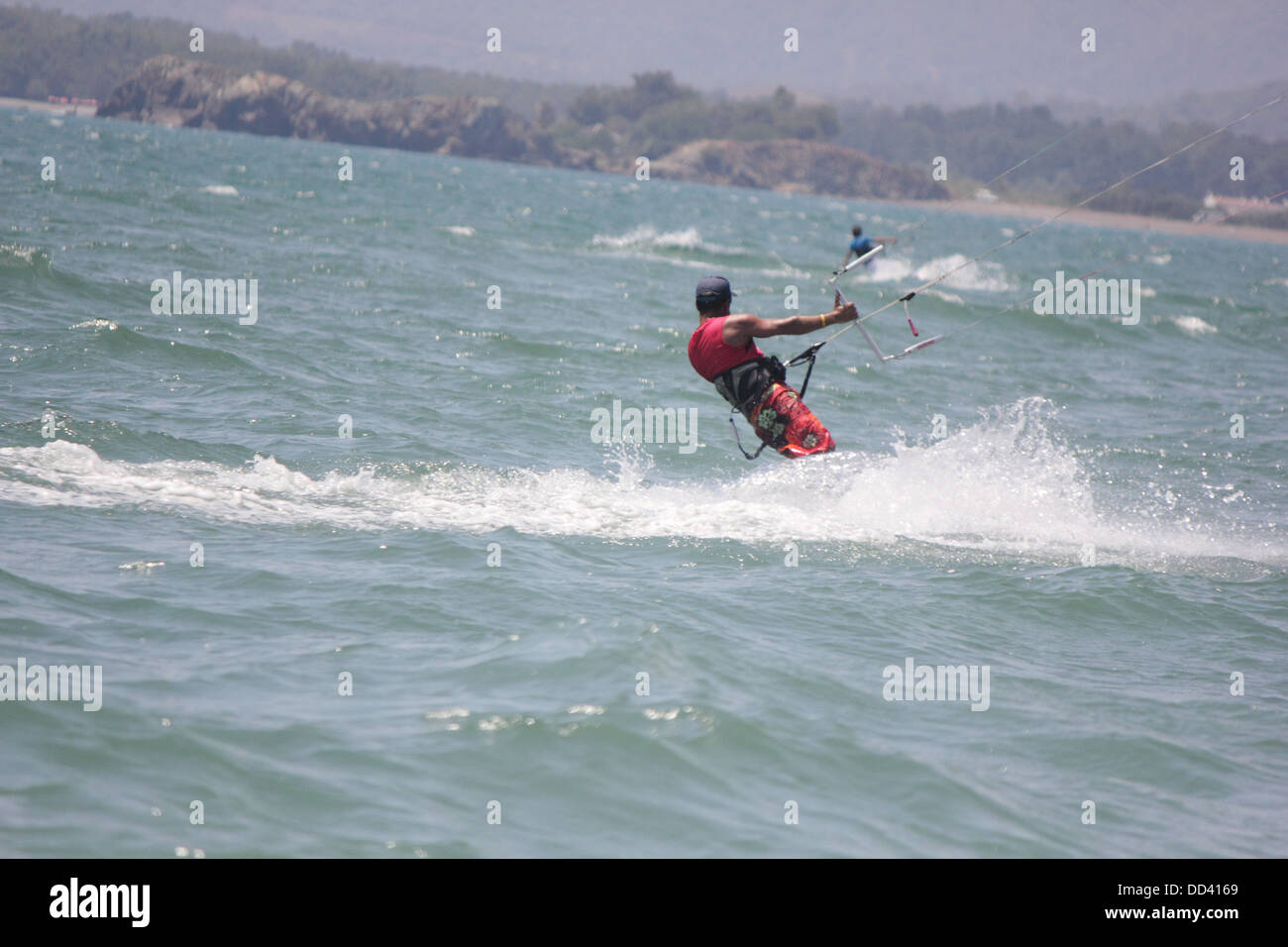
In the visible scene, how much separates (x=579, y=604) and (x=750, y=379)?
103 inches

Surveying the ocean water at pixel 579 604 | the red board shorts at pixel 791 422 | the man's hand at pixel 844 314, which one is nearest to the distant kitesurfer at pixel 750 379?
the red board shorts at pixel 791 422

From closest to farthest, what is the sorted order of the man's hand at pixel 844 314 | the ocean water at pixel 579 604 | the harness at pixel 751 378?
the ocean water at pixel 579 604 → the man's hand at pixel 844 314 → the harness at pixel 751 378

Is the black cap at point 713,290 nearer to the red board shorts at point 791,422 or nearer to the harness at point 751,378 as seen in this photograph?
the harness at point 751,378

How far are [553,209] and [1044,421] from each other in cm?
4796

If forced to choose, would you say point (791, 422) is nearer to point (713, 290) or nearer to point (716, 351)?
point (716, 351)

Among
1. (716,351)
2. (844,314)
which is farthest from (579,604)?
(844,314)

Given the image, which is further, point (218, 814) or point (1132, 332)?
point (1132, 332)

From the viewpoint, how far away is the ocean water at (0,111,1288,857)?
538 cm

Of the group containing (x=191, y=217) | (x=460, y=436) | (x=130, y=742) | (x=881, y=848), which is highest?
(x=191, y=217)

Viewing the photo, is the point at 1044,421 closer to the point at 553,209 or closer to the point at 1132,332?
the point at 1132,332

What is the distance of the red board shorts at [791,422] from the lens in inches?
373

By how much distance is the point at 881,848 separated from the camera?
5.22m

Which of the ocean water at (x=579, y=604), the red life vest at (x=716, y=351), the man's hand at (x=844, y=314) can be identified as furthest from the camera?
the red life vest at (x=716, y=351)
